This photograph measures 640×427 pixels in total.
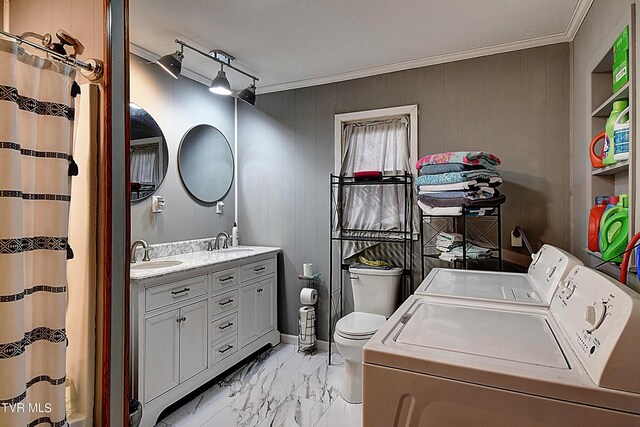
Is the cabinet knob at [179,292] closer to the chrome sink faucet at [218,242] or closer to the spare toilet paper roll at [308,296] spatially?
the chrome sink faucet at [218,242]

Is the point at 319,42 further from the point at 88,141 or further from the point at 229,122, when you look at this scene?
the point at 88,141

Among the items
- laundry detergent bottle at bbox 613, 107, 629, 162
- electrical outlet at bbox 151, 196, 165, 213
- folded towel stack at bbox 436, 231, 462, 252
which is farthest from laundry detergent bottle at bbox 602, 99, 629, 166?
electrical outlet at bbox 151, 196, 165, 213

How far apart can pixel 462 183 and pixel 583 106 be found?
2.67 feet

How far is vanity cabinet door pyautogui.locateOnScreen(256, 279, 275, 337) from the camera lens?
9.84ft

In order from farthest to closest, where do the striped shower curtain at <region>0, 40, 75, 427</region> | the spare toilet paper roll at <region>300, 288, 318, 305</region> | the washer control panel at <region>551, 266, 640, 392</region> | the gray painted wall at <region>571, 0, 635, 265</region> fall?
the spare toilet paper roll at <region>300, 288, 318, 305</region> < the gray painted wall at <region>571, 0, 635, 265</region> < the striped shower curtain at <region>0, 40, 75, 427</region> < the washer control panel at <region>551, 266, 640, 392</region>

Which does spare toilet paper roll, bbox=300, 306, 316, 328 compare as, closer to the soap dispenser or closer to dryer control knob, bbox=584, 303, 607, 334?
the soap dispenser

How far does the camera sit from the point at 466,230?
102 inches

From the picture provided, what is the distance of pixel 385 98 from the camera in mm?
2910

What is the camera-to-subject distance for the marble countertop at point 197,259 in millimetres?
2043

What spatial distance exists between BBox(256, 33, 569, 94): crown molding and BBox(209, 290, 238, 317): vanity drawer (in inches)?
76.8

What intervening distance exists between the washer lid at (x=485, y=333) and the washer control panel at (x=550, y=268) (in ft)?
0.73

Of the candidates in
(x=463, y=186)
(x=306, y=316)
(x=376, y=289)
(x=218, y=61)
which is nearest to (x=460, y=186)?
(x=463, y=186)

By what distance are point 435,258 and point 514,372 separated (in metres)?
1.82

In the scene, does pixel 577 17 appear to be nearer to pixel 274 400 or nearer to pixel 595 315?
pixel 595 315
